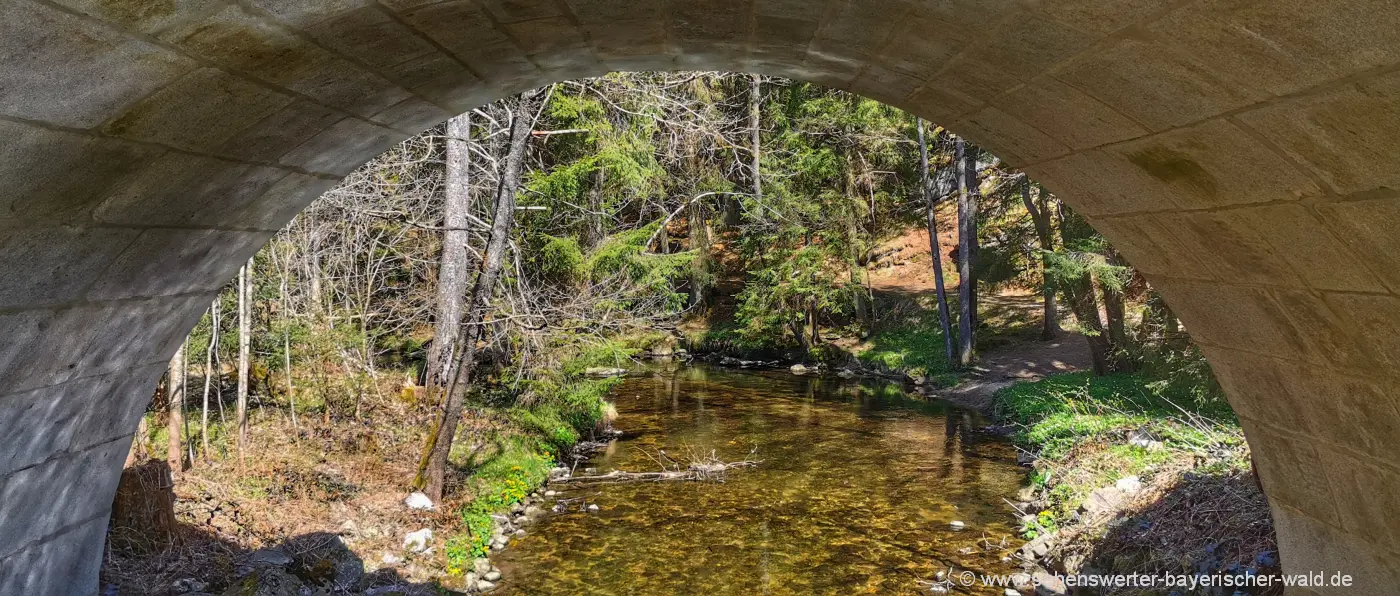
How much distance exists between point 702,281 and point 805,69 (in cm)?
2506

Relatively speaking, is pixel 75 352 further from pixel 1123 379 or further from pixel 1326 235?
pixel 1123 379

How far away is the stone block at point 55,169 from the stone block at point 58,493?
1.32 metres

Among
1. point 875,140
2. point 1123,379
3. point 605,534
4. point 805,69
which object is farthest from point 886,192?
point 805,69

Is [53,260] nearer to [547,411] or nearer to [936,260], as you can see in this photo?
[547,411]

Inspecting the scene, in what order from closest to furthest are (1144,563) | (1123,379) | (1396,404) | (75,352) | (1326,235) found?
(1326,235)
(1396,404)
(75,352)
(1144,563)
(1123,379)

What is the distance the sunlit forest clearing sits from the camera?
761cm

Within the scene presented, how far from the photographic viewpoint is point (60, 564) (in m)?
3.64

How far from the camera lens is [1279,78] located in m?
1.97

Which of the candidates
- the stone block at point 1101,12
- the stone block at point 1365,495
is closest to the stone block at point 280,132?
the stone block at point 1101,12

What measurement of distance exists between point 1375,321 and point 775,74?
247 centimetres

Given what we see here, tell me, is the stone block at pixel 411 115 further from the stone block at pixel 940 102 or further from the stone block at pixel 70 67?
the stone block at pixel 940 102

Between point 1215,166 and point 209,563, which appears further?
point 209,563

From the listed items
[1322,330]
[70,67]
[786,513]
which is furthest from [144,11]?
[786,513]

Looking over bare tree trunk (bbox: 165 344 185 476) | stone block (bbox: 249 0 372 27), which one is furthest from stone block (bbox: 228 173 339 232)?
bare tree trunk (bbox: 165 344 185 476)
